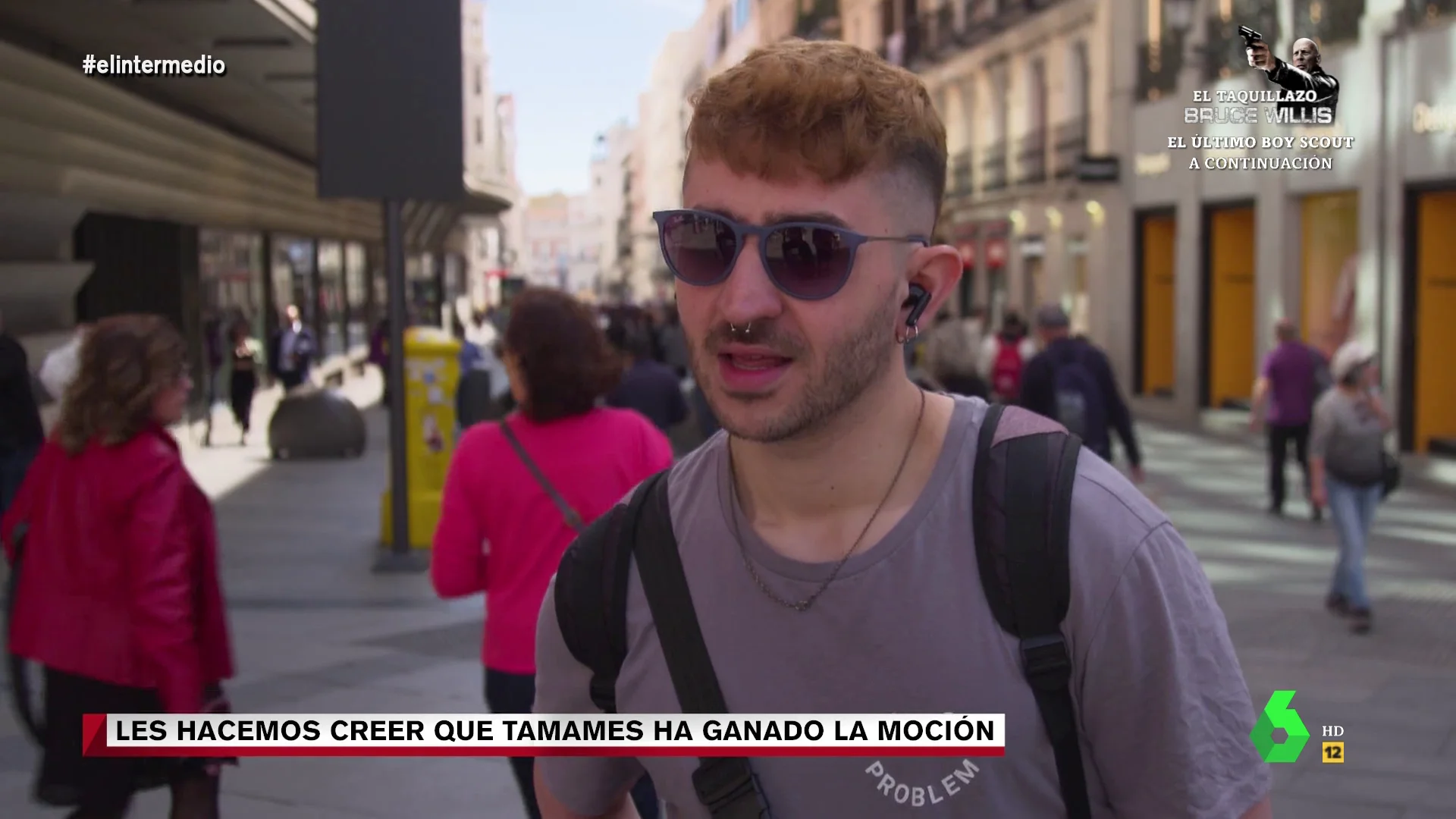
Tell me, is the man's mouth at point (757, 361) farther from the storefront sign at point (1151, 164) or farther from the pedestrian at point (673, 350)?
the storefront sign at point (1151, 164)

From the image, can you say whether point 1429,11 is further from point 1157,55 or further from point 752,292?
point 752,292

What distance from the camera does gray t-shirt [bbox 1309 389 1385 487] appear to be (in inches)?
344

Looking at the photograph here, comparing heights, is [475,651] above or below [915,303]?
below

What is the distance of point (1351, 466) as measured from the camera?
877 centimetres

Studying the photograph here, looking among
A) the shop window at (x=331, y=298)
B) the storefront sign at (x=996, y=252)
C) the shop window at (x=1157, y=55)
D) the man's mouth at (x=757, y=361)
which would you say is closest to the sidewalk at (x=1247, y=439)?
the shop window at (x=1157, y=55)

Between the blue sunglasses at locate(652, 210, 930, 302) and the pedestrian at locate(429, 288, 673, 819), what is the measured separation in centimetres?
223

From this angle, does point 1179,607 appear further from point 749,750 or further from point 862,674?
point 749,750

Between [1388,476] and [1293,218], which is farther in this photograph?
[1293,218]

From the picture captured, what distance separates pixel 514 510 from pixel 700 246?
7.68 ft

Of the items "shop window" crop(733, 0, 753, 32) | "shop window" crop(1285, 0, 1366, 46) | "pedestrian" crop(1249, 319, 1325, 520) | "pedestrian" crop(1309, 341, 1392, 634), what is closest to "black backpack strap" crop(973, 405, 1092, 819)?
"pedestrian" crop(1309, 341, 1392, 634)

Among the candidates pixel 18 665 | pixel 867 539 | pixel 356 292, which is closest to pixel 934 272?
pixel 867 539

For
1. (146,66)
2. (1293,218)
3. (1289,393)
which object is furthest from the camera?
(1293,218)

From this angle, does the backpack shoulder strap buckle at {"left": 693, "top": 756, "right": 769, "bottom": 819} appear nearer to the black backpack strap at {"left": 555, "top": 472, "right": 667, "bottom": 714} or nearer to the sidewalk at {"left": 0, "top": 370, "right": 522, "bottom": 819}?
the black backpack strap at {"left": 555, "top": 472, "right": 667, "bottom": 714}

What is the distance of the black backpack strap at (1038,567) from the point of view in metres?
1.70
